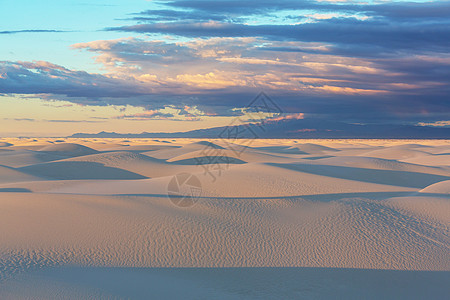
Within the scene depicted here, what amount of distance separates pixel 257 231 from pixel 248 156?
49.1 metres

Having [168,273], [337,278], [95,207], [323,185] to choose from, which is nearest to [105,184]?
[95,207]

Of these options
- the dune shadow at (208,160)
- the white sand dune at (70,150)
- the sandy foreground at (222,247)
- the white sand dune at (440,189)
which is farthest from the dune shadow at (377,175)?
the white sand dune at (70,150)

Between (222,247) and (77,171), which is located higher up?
(222,247)

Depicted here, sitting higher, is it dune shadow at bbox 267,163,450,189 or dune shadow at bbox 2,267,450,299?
dune shadow at bbox 2,267,450,299

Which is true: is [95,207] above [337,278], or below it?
above

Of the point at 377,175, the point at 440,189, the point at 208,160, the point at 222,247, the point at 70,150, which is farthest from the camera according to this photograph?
the point at 70,150

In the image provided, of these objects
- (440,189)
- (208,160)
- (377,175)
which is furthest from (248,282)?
(208,160)

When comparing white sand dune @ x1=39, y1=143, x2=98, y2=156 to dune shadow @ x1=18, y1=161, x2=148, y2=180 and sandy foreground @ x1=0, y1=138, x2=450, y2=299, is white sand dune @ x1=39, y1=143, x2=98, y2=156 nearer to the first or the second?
dune shadow @ x1=18, y1=161, x2=148, y2=180

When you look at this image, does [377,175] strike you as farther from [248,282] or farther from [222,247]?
[248,282]

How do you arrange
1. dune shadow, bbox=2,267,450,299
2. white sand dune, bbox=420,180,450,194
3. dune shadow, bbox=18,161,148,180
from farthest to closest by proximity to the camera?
1. dune shadow, bbox=18,161,148,180
2. white sand dune, bbox=420,180,450,194
3. dune shadow, bbox=2,267,450,299

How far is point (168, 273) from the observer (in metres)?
11.9

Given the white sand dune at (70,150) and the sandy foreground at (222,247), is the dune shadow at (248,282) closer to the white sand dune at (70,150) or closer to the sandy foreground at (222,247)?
the sandy foreground at (222,247)

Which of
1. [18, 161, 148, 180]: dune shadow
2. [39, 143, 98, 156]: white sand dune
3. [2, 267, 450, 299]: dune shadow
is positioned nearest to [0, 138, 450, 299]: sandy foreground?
[2, 267, 450, 299]: dune shadow

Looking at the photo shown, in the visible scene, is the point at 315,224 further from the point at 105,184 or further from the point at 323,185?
the point at 105,184
